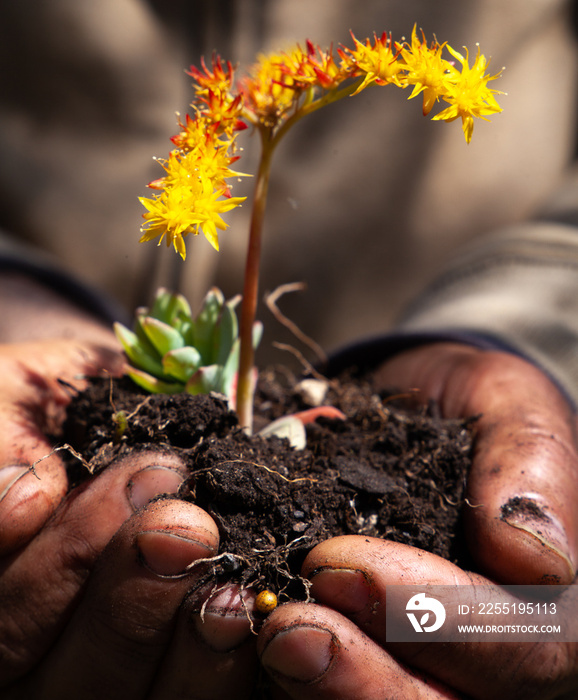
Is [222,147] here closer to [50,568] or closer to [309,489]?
[309,489]

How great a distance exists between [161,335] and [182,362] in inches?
3.0

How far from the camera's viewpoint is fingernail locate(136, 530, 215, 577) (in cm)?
81

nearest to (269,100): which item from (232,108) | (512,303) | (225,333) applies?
(232,108)

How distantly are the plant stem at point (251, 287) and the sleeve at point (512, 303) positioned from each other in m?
0.62

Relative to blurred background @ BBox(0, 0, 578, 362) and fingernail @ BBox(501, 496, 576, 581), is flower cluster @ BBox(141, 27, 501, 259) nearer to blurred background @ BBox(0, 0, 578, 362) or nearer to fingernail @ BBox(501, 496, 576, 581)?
fingernail @ BBox(501, 496, 576, 581)

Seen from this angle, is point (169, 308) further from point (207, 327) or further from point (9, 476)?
point (9, 476)

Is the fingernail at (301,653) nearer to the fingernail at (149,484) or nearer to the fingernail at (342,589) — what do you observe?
the fingernail at (342,589)

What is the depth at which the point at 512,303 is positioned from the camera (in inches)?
73.5

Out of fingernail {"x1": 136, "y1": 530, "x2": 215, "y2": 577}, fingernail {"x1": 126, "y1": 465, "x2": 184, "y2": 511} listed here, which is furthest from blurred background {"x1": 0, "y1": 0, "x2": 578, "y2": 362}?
fingernail {"x1": 136, "y1": 530, "x2": 215, "y2": 577}

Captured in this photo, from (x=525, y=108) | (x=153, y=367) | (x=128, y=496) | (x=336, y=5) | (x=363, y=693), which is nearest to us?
(x=363, y=693)

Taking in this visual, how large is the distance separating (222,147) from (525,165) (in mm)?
2045

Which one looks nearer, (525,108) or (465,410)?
(465,410)

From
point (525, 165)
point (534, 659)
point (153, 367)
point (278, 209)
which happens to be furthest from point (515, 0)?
point (534, 659)

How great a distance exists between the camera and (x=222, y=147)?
84cm
